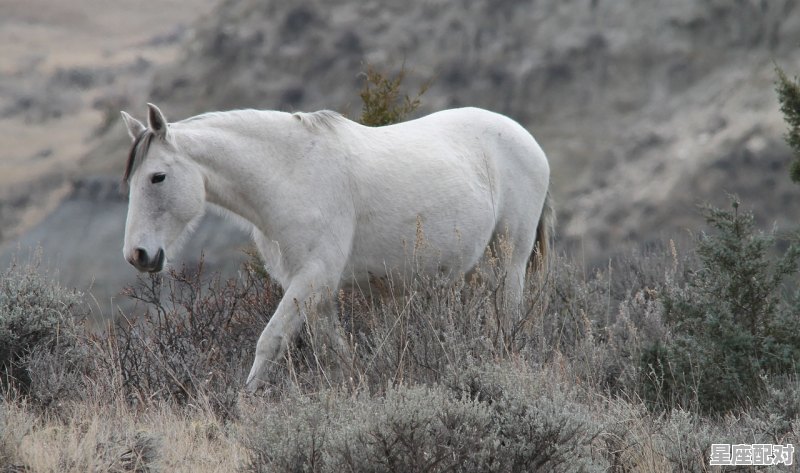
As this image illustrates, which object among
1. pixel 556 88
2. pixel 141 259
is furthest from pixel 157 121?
pixel 556 88

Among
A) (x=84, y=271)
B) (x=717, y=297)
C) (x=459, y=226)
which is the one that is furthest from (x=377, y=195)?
(x=84, y=271)

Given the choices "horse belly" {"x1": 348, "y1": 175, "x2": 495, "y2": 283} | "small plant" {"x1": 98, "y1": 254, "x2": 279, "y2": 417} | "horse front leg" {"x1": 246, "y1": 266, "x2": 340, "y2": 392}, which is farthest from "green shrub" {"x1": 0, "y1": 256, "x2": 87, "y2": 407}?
"horse belly" {"x1": 348, "y1": 175, "x2": 495, "y2": 283}

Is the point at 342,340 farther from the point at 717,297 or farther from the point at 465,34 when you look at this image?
the point at 465,34

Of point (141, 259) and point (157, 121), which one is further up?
point (157, 121)

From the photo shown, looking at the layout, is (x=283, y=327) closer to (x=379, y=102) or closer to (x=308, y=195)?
(x=308, y=195)

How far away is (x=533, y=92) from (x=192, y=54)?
849 inches

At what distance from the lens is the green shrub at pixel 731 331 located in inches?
225

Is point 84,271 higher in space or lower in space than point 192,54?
lower

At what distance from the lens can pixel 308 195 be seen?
246 inches

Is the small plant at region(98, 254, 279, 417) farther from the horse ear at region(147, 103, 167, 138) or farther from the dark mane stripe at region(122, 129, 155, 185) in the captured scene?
the horse ear at region(147, 103, 167, 138)

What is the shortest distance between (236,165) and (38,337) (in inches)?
67.5

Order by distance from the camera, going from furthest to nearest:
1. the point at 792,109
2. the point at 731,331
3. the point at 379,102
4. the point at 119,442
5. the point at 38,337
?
the point at 379,102
the point at 792,109
the point at 38,337
the point at 731,331
the point at 119,442

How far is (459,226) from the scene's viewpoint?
22.7ft

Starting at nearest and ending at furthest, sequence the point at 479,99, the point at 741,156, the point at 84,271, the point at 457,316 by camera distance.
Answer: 1. the point at 457,316
2. the point at 84,271
3. the point at 741,156
4. the point at 479,99
